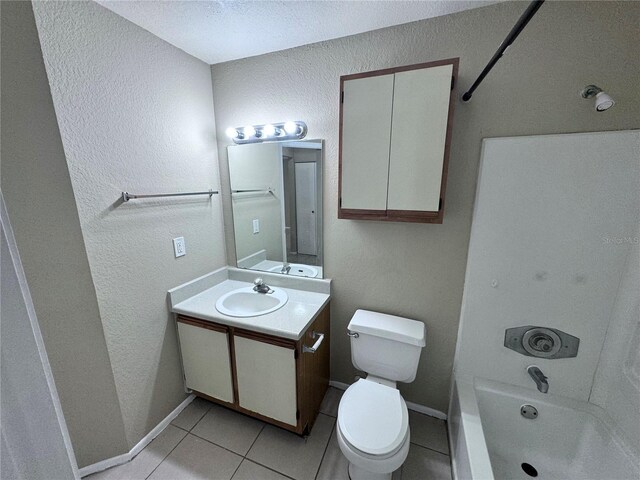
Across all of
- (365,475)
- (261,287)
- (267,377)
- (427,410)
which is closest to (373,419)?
(365,475)

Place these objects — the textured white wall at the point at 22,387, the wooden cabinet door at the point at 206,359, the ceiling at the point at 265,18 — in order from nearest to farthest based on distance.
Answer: the textured white wall at the point at 22,387
the ceiling at the point at 265,18
the wooden cabinet door at the point at 206,359

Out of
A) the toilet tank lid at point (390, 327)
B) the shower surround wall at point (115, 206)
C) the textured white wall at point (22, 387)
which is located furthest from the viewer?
the toilet tank lid at point (390, 327)

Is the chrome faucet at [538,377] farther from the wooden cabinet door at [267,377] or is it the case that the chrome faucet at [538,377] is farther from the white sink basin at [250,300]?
the white sink basin at [250,300]

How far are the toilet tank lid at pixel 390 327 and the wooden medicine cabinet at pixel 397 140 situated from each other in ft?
2.09

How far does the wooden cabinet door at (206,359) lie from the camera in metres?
1.54

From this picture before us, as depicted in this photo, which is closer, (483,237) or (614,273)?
(614,273)

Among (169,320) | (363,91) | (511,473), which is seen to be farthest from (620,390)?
(169,320)

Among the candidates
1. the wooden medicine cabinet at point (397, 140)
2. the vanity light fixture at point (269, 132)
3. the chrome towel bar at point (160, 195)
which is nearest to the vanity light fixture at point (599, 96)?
the wooden medicine cabinet at point (397, 140)

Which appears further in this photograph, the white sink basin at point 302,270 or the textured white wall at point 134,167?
the white sink basin at point 302,270

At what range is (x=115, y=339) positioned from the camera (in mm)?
1314

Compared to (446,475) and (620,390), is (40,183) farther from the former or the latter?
(620,390)

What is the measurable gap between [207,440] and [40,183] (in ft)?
5.36

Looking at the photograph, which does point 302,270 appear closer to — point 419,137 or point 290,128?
point 290,128

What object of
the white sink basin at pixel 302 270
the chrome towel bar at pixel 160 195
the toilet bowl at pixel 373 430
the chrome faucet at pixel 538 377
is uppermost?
the chrome towel bar at pixel 160 195
